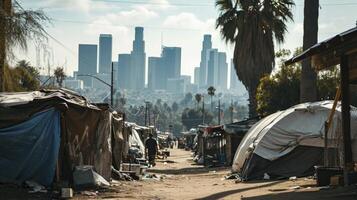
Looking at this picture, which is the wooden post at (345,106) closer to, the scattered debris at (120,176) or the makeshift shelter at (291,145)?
the makeshift shelter at (291,145)

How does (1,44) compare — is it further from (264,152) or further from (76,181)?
(264,152)

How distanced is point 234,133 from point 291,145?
10.9 metres

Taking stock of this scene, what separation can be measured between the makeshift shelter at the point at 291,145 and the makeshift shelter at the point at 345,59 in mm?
Answer: 5432

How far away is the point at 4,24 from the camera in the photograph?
13555 millimetres

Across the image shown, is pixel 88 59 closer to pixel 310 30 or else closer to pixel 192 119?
pixel 192 119

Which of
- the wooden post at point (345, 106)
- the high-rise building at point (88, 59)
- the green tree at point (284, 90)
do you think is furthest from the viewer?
the high-rise building at point (88, 59)

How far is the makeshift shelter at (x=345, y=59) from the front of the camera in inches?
472

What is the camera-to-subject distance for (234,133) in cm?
3092

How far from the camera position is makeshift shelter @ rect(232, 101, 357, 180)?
19688 millimetres

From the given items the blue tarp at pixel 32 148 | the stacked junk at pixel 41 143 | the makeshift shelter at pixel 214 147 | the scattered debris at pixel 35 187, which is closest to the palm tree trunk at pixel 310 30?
the stacked junk at pixel 41 143

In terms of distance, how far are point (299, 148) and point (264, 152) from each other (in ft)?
3.97

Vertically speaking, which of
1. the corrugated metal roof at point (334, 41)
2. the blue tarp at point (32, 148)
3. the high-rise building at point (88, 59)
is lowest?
the blue tarp at point (32, 148)

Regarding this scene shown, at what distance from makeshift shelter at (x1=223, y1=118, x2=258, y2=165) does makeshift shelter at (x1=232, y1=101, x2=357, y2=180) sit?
32.4 ft

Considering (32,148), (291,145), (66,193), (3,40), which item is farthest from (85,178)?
(291,145)
